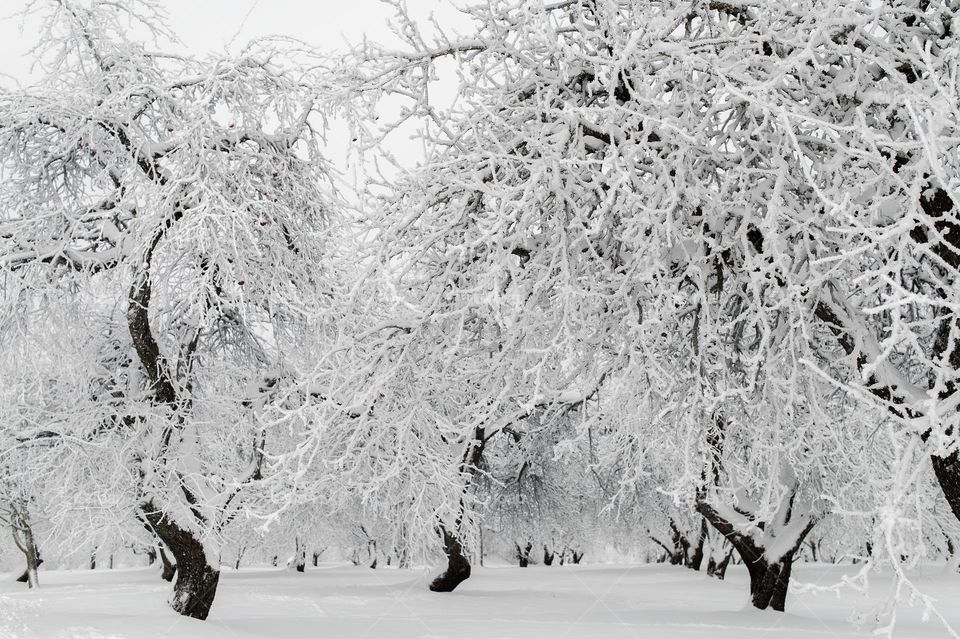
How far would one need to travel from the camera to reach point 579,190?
6.04m

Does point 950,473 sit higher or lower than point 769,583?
higher

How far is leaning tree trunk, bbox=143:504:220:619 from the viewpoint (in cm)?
1084

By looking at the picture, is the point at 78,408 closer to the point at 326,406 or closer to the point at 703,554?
the point at 326,406

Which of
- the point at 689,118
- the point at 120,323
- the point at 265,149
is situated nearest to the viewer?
the point at 689,118

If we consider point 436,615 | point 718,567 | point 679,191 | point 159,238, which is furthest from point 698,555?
point 679,191

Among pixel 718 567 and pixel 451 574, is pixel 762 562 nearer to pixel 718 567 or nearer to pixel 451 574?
pixel 451 574

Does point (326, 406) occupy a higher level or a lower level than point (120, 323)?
lower

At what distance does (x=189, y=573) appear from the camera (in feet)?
36.4

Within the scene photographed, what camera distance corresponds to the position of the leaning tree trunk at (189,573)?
35.6 feet

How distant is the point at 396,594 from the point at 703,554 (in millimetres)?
25012

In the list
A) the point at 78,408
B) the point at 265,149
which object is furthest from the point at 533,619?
the point at 265,149

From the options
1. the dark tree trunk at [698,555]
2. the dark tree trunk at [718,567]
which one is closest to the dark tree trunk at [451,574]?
the dark tree trunk at [718,567]

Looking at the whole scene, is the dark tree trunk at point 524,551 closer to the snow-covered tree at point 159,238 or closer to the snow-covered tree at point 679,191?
the snow-covered tree at point 159,238

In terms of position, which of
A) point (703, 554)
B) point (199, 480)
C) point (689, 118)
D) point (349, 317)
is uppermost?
point (689, 118)
